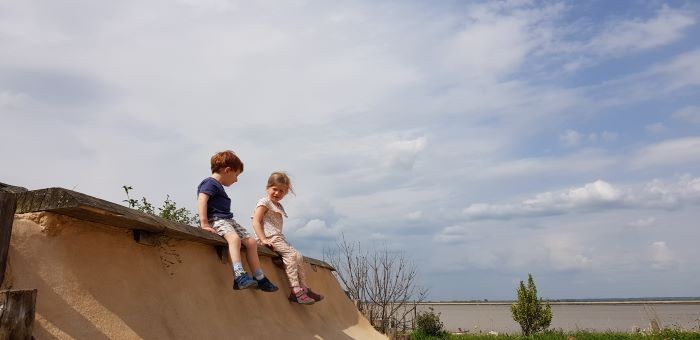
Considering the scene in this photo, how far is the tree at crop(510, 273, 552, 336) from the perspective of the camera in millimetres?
17844

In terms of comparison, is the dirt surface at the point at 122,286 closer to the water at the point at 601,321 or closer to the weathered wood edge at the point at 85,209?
the weathered wood edge at the point at 85,209

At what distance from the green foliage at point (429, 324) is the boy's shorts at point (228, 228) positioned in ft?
41.6

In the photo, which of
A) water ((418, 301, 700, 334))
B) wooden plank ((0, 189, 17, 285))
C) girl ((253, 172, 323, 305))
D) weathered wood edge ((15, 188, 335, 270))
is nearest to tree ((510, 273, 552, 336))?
water ((418, 301, 700, 334))

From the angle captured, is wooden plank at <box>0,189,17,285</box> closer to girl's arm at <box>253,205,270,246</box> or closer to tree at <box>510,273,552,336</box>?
girl's arm at <box>253,205,270,246</box>

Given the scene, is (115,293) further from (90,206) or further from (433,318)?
(433,318)

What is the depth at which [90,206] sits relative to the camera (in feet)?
8.90

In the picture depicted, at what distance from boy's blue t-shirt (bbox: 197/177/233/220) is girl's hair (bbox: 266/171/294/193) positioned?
83 cm

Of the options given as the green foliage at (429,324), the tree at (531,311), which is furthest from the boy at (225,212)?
the tree at (531,311)

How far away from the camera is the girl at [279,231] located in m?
5.68

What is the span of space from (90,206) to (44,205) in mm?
232

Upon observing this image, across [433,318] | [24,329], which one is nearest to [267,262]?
[24,329]

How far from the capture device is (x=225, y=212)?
4.88 meters

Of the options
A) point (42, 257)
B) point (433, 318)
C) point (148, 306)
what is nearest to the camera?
point (42, 257)

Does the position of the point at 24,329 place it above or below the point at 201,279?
below
